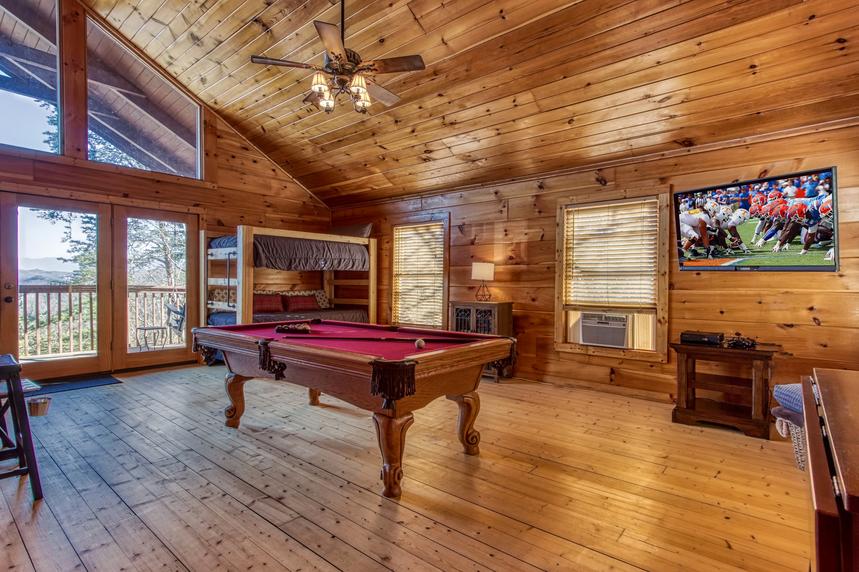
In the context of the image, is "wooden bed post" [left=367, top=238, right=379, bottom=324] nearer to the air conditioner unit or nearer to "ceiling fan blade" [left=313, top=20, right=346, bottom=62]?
the air conditioner unit

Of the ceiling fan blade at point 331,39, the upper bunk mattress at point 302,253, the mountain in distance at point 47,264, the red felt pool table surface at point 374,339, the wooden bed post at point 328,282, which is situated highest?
the ceiling fan blade at point 331,39

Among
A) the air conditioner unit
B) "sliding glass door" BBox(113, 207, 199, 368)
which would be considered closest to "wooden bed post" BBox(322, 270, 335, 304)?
"sliding glass door" BBox(113, 207, 199, 368)

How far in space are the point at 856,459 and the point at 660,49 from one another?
329 cm

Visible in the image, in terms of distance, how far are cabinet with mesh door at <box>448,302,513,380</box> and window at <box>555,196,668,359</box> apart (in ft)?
1.92

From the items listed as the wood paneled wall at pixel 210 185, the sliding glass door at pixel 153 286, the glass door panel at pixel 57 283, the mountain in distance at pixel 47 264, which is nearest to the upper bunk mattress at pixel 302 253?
the sliding glass door at pixel 153 286

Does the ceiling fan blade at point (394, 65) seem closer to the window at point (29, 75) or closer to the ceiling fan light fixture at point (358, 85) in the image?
the ceiling fan light fixture at point (358, 85)

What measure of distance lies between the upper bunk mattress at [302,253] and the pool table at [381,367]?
1.99m

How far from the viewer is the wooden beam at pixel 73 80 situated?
4828mm

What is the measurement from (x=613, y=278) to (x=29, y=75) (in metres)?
6.53

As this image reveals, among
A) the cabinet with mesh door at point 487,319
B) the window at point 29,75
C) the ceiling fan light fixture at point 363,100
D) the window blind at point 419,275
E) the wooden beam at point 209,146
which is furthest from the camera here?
the window blind at point 419,275

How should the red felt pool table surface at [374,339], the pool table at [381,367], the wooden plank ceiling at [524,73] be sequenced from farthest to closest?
the wooden plank ceiling at [524,73] → the red felt pool table surface at [374,339] → the pool table at [381,367]

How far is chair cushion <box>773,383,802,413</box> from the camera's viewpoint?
2.58m

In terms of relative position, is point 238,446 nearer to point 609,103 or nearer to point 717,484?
point 717,484

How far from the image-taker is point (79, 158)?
4906 mm
